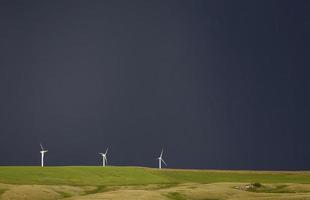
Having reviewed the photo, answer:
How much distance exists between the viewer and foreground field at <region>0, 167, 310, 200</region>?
105375 millimetres

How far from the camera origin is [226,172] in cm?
17550

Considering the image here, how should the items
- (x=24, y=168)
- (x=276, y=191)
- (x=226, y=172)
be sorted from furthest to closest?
(x=226, y=172) → (x=24, y=168) → (x=276, y=191)

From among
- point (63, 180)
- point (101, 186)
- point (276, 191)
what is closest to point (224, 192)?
point (276, 191)

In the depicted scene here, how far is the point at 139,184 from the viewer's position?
134 metres

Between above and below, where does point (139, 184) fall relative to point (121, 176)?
below

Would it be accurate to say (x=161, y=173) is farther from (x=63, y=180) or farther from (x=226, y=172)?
(x=63, y=180)

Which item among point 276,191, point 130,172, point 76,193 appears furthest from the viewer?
point 130,172

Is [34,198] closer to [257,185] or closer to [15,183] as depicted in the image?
[15,183]

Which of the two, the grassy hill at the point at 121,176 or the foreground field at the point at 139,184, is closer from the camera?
the foreground field at the point at 139,184

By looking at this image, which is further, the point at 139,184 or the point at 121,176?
the point at 121,176

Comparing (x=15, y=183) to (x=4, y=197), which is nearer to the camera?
(x=4, y=197)

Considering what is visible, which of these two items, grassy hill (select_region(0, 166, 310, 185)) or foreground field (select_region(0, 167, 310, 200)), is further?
grassy hill (select_region(0, 166, 310, 185))

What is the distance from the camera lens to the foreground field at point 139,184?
105375 mm

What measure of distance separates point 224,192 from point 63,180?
115 ft
